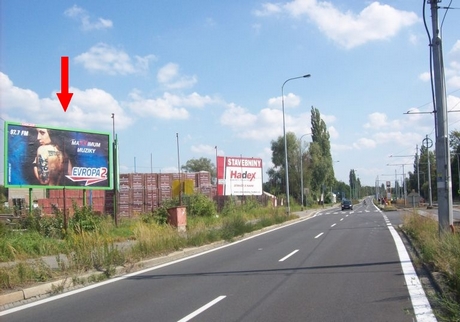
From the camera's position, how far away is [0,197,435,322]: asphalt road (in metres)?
8.16

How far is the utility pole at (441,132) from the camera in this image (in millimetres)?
14055

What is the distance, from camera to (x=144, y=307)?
898 cm

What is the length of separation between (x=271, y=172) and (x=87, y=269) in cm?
7550

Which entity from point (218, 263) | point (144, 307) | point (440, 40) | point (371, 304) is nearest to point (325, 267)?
point (218, 263)

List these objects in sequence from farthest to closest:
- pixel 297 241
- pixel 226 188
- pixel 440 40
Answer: pixel 226 188, pixel 297 241, pixel 440 40

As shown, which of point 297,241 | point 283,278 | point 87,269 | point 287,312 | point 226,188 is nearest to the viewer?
point 287,312

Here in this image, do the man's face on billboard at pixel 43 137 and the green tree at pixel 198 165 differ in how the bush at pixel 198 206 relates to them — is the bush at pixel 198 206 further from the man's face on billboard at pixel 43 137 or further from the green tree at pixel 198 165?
the green tree at pixel 198 165

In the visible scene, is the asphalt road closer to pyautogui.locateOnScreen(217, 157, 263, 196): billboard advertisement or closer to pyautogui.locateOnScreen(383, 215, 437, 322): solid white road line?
pyautogui.locateOnScreen(383, 215, 437, 322): solid white road line

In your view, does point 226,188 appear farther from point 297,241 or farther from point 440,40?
point 440,40

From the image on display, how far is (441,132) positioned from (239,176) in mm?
36910

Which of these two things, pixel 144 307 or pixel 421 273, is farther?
pixel 421 273

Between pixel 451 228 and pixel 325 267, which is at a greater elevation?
pixel 451 228

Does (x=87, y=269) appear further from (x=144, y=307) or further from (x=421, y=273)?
(x=421, y=273)

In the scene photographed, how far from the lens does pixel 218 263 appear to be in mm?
14758
